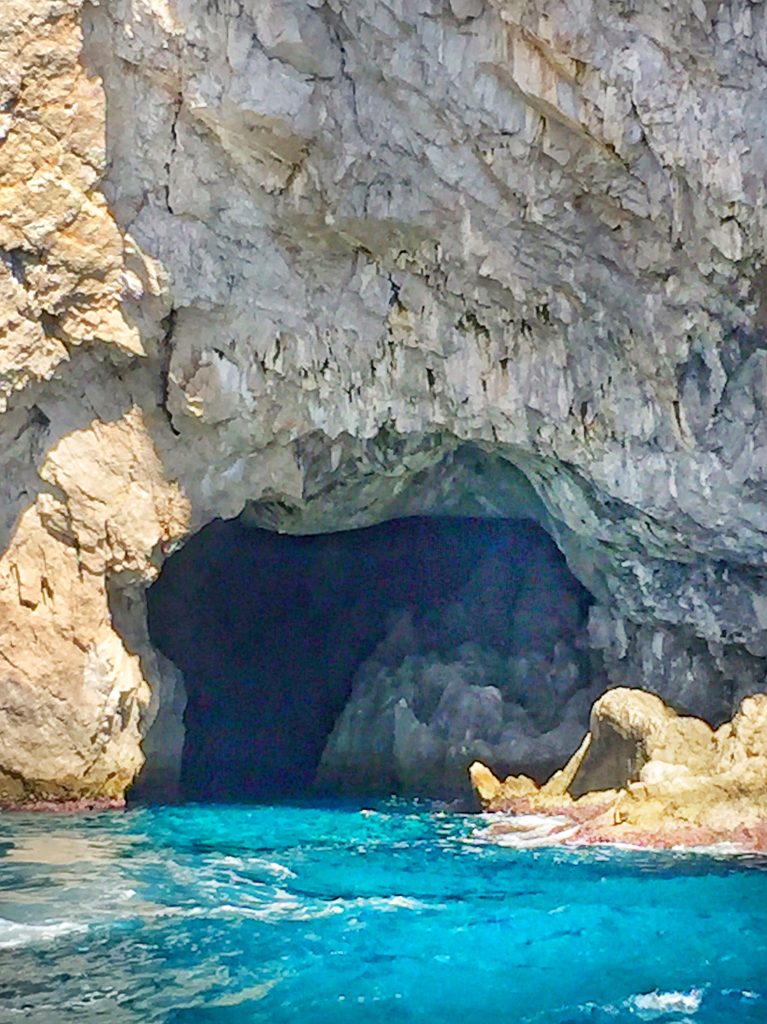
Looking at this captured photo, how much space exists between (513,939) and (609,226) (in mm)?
11076

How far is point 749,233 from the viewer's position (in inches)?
655

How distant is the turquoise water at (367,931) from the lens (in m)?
9.04

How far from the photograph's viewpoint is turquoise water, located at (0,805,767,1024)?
29.7ft

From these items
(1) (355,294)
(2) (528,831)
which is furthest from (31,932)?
(1) (355,294)

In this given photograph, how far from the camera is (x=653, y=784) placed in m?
17.0

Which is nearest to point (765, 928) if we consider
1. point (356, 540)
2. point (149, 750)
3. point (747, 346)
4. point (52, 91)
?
point (747, 346)

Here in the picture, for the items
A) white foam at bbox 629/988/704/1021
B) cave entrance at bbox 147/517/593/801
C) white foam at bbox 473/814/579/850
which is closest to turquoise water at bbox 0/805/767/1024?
white foam at bbox 629/988/704/1021

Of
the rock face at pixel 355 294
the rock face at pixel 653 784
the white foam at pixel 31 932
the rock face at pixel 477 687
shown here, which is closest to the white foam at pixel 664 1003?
the white foam at pixel 31 932

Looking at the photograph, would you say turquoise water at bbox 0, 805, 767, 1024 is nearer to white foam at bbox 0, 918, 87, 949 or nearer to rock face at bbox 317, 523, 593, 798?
white foam at bbox 0, 918, 87, 949

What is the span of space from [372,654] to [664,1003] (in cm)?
2005

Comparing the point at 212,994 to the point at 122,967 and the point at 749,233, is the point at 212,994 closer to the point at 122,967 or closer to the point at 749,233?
the point at 122,967

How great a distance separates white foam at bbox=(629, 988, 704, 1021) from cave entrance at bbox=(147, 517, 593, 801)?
14.0 m

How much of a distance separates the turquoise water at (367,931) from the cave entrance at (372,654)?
790 centimetres

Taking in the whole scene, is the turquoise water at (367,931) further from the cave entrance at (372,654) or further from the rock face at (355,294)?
the cave entrance at (372,654)
